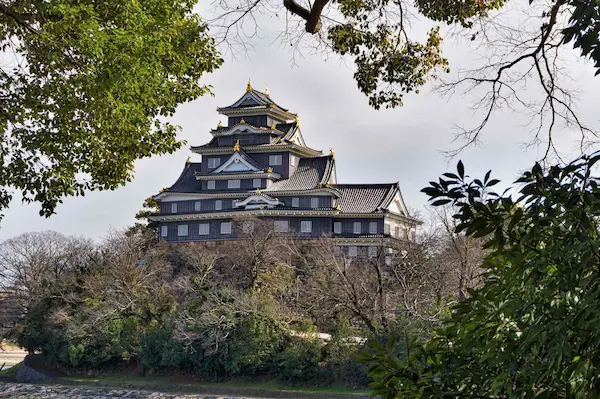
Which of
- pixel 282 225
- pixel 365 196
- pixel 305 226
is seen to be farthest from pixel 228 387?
pixel 365 196

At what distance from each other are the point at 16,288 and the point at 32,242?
338cm

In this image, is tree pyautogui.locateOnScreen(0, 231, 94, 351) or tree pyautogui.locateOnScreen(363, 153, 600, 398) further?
tree pyautogui.locateOnScreen(0, 231, 94, 351)

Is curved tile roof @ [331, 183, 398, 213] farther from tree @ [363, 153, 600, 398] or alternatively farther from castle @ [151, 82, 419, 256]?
tree @ [363, 153, 600, 398]

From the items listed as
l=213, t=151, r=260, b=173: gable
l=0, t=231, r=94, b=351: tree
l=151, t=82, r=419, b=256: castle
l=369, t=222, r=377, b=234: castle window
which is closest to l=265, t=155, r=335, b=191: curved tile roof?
l=151, t=82, r=419, b=256: castle

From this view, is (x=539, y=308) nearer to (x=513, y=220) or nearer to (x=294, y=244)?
(x=513, y=220)

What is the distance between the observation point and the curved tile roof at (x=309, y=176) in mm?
32578

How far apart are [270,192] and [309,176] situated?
2021 mm

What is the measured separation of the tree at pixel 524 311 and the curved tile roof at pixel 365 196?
2853 cm

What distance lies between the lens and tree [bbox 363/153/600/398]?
2021 mm

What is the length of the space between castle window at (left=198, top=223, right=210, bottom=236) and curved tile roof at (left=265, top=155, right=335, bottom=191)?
11.1 ft

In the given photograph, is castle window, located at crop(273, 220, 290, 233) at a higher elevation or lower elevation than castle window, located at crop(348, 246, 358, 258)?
higher

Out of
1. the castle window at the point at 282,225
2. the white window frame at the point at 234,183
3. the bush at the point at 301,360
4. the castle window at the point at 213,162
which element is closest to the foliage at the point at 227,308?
the bush at the point at 301,360

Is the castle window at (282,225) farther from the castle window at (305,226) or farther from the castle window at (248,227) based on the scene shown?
the castle window at (248,227)

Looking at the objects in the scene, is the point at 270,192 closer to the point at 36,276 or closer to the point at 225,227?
the point at 225,227
